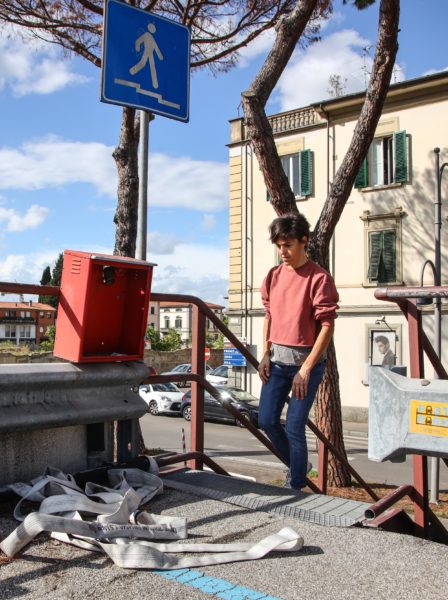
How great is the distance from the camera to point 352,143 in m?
9.13

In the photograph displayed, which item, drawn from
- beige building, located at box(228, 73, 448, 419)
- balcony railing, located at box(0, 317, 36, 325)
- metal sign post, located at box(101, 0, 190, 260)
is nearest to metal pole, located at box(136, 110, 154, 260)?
metal sign post, located at box(101, 0, 190, 260)

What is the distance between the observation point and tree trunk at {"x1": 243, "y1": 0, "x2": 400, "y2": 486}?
332 inches

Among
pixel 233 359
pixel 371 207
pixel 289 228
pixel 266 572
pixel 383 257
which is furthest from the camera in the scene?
pixel 233 359

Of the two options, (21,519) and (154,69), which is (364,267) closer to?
(154,69)

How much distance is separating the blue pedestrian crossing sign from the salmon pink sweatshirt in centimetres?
168

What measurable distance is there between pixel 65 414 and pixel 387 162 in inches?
836

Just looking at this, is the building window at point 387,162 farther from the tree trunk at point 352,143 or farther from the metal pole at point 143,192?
the metal pole at point 143,192

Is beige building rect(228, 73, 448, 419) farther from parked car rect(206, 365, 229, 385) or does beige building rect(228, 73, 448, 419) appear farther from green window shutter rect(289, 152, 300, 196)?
parked car rect(206, 365, 229, 385)

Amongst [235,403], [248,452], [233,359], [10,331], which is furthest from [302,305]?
[10,331]

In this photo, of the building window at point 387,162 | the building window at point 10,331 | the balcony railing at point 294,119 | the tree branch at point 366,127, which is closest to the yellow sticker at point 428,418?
the tree branch at point 366,127

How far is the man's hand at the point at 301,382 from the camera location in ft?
12.2

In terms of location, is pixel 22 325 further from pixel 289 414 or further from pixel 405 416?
pixel 405 416

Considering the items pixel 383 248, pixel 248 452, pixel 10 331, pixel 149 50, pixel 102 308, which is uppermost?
pixel 383 248

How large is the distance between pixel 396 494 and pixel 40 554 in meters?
1.95
